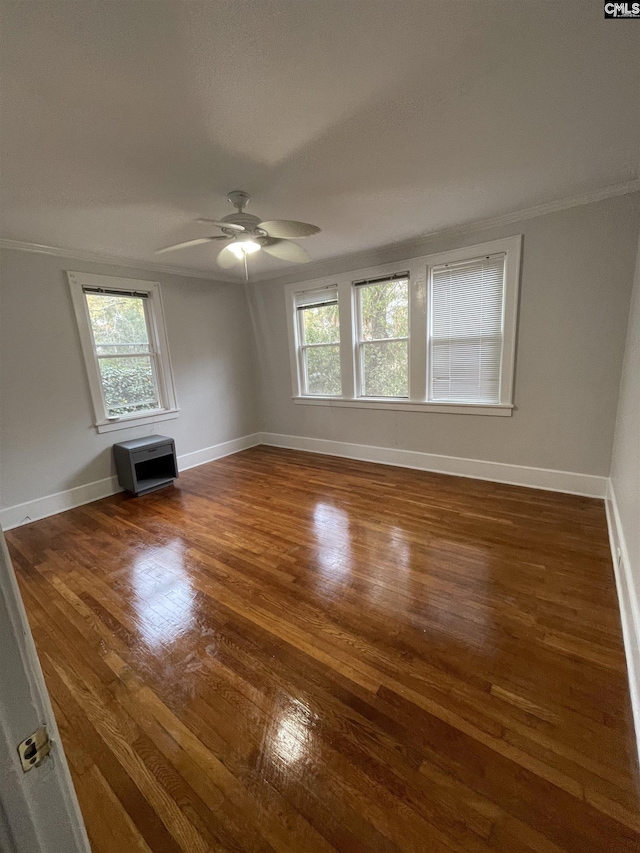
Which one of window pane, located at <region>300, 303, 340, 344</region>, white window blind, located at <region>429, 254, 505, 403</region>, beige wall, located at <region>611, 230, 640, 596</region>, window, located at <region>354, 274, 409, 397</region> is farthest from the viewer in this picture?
window pane, located at <region>300, 303, 340, 344</region>

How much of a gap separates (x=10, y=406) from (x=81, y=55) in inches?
113

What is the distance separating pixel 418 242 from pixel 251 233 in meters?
2.03

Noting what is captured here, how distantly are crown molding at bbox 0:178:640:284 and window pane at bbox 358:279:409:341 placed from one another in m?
0.29

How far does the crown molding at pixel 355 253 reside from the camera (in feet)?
8.97

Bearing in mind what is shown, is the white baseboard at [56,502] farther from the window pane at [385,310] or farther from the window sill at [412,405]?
the window pane at [385,310]

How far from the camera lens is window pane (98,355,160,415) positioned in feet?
12.5

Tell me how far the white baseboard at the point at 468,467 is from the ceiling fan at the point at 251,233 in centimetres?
246

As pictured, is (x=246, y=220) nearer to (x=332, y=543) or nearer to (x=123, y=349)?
(x=332, y=543)

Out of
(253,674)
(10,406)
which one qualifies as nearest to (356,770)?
(253,674)

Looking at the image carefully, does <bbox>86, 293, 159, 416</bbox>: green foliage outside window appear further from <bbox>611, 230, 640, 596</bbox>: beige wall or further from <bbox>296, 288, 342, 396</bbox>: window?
<bbox>611, 230, 640, 596</bbox>: beige wall

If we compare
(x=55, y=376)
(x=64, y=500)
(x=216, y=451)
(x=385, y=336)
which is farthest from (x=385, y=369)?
(x=64, y=500)

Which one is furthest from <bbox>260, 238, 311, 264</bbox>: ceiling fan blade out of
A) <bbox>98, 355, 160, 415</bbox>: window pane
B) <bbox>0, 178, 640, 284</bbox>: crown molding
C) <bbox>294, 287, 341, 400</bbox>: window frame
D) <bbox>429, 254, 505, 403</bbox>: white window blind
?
<bbox>98, 355, 160, 415</bbox>: window pane

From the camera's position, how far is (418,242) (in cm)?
361

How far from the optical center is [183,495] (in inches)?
147
